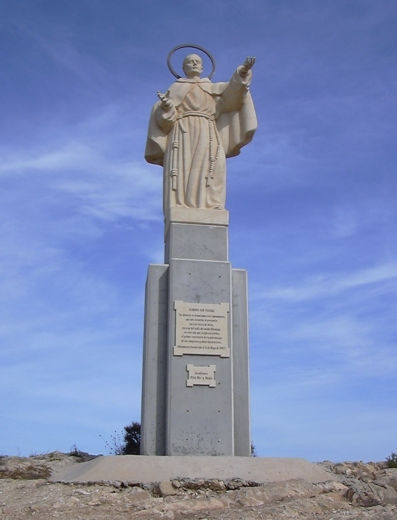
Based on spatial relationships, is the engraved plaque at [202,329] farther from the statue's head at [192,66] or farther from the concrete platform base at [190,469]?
the statue's head at [192,66]

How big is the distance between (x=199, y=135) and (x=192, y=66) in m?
1.55

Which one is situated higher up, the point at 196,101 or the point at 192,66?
the point at 192,66

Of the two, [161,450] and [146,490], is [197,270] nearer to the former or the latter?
[161,450]

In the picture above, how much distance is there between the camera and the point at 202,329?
10727 millimetres

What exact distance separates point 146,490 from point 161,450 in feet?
6.44

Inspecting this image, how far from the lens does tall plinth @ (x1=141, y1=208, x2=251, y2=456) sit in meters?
10.2

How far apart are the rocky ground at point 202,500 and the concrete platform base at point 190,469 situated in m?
0.21

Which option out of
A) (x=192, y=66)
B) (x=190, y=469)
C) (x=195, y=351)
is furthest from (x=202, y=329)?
(x=192, y=66)

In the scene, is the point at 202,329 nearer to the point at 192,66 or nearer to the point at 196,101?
the point at 196,101

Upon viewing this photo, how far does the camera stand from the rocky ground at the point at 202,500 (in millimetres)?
7598

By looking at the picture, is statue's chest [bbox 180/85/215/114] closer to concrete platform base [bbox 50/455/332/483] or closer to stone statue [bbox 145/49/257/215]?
stone statue [bbox 145/49/257/215]

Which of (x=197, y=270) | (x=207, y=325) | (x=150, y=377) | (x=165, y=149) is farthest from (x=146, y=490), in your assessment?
(x=165, y=149)

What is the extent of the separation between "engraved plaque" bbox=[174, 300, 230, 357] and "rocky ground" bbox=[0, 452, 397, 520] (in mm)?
2477

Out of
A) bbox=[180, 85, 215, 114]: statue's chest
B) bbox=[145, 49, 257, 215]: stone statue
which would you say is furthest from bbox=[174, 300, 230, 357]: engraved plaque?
bbox=[180, 85, 215, 114]: statue's chest
